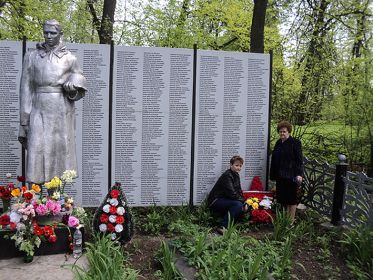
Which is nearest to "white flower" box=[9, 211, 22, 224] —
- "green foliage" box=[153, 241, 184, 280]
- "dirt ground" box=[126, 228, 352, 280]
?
"dirt ground" box=[126, 228, 352, 280]

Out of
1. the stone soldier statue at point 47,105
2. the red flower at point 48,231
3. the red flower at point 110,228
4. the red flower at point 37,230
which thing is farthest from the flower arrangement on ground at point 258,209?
A: the red flower at point 37,230

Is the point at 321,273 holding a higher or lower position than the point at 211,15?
lower

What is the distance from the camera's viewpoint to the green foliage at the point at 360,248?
4883 mm

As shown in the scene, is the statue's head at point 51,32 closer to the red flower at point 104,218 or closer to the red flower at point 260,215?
the red flower at point 104,218

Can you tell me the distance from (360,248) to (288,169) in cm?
160

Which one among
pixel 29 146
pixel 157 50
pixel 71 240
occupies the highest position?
pixel 157 50

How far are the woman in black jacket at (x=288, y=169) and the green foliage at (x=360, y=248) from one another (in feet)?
3.36

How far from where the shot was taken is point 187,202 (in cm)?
684

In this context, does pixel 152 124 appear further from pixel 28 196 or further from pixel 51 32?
pixel 28 196

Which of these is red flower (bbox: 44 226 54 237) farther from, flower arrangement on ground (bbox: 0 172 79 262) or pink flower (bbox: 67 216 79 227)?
pink flower (bbox: 67 216 79 227)

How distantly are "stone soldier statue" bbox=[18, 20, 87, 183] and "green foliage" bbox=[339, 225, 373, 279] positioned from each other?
3632 millimetres

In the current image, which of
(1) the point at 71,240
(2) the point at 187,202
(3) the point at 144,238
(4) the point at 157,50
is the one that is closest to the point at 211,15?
(4) the point at 157,50

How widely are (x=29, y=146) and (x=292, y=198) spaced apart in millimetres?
3781

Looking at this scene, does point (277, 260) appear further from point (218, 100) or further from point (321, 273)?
point (218, 100)
